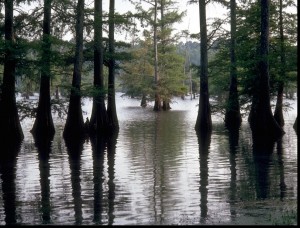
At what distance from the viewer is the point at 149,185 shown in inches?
444

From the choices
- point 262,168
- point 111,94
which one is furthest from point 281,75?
point 262,168

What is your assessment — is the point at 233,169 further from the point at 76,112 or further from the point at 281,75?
the point at 281,75

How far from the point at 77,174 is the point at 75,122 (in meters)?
10.8

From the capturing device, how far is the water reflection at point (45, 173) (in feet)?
28.8

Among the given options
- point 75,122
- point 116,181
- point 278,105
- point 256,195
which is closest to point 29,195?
point 116,181

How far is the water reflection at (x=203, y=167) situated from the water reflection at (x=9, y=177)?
3.39 m

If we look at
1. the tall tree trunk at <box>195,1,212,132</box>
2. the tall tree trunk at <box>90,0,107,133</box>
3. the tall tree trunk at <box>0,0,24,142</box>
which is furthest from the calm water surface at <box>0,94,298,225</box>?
the tall tree trunk at <box>195,1,212,132</box>

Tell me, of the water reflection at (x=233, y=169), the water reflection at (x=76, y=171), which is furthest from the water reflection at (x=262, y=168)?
the water reflection at (x=76, y=171)

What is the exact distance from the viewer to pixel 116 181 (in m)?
11.9

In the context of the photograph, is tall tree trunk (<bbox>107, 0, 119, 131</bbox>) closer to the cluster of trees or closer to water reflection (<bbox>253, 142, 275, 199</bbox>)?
the cluster of trees

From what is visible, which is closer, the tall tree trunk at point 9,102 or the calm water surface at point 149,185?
the calm water surface at point 149,185

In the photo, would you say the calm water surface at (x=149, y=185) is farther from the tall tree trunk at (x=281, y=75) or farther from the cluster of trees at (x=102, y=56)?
Answer: the tall tree trunk at (x=281, y=75)

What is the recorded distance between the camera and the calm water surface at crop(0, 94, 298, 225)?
328 inches

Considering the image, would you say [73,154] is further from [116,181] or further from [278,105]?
[278,105]
